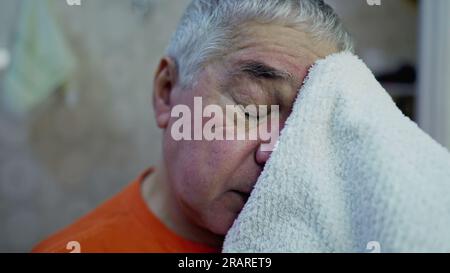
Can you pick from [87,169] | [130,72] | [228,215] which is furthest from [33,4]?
[228,215]

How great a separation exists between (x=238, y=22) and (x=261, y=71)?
9 cm

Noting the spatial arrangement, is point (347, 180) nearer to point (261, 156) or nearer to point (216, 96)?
point (261, 156)

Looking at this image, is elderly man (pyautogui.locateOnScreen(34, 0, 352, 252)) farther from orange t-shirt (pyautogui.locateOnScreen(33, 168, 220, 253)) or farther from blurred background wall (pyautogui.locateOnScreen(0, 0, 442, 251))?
blurred background wall (pyautogui.locateOnScreen(0, 0, 442, 251))

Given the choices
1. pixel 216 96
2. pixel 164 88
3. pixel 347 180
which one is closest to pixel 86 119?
pixel 164 88

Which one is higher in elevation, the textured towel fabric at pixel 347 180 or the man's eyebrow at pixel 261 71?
the man's eyebrow at pixel 261 71

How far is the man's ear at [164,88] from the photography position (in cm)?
68

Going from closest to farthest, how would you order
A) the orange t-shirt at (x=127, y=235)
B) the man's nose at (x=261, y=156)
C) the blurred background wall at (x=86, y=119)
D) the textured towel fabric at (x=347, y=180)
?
1. the textured towel fabric at (x=347, y=180)
2. the man's nose at (x=261, y=156)
3. the orange t-shirt at (x=127, y=235)
4. the blurred background wall at (x=86, y=119)

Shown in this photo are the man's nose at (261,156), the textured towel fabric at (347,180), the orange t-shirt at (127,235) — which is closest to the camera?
the textured towel fabric at (347,180)

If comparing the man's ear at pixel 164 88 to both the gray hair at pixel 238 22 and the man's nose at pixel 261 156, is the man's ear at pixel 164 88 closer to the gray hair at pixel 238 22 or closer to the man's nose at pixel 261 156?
the gray hair at pixel 238 22

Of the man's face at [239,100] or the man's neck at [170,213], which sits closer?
the man's face at [239,100]

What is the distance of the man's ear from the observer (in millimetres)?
683

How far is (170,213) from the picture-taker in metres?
0.68

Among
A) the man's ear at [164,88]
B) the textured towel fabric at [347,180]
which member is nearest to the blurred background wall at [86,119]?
the man's ear at [164,88]

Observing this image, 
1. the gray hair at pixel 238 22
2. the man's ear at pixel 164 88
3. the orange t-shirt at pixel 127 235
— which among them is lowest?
the orange t-shirt at pixel 127 235
